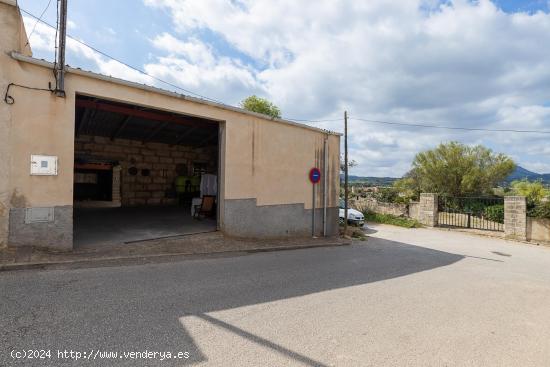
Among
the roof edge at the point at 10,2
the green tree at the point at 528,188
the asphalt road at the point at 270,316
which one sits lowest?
the asphalt road at the point at 270,316

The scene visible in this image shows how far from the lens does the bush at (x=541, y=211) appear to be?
43.2ft

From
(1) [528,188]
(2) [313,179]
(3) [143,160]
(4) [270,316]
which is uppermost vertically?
(3) [143,160]

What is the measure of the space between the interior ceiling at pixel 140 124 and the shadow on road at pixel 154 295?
17.4ft

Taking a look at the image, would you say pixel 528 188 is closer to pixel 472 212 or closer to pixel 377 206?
pixel 472 212

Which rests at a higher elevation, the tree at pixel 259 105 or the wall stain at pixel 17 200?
the tree at pixel 259 105

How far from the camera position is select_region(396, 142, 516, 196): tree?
2278 cm

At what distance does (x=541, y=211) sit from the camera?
13.3 metres

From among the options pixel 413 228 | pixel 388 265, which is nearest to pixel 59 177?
pixel 388 265

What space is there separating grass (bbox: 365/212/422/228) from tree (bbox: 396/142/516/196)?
654cm

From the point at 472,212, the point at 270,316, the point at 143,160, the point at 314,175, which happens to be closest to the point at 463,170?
the point at 472,212

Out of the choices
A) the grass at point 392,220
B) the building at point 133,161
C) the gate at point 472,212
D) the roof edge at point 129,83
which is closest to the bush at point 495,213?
the gate at point 472,212

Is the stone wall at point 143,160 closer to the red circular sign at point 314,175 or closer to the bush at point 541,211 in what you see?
the red circular sign at point 314,175

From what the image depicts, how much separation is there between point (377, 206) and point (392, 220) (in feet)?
10.2

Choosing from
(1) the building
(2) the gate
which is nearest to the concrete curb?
(1) the building
